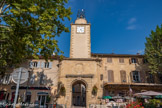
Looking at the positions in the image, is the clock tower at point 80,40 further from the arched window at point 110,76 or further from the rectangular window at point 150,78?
the rectangular window at point 150,78

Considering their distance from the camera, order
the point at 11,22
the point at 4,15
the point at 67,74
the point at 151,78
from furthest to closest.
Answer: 1. the point at 151,78
2. the point at 67,74
3. the point at 4,15
4. the point at 11,22

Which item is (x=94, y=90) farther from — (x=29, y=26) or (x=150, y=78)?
(x=29, y=26)

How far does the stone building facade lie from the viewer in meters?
20.2

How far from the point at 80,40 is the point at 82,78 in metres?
8.12

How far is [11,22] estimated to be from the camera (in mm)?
7703

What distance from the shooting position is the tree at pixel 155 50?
20.3 m

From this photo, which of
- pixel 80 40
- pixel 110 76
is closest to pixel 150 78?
pixel 110 76

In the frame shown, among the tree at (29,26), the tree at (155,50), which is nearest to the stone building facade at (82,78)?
the tree at (155,50)

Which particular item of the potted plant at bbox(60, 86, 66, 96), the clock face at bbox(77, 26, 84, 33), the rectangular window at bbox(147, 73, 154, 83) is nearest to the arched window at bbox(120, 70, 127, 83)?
the rectangular window at bbox(147, 73, 154, 83)

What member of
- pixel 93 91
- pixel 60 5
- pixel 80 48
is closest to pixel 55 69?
pixel 80 48

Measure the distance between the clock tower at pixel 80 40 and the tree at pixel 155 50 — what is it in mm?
10816

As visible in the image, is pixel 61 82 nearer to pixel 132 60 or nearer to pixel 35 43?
pixel 35 43

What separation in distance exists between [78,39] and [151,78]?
15.9 m

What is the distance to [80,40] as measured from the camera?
24.9m
